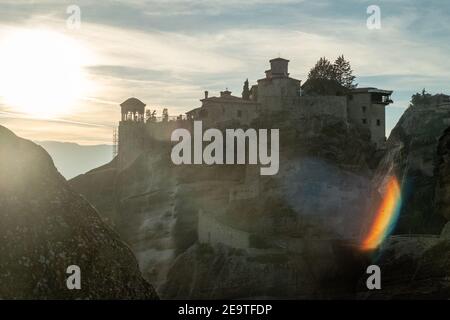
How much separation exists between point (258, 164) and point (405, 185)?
16983 millimetres

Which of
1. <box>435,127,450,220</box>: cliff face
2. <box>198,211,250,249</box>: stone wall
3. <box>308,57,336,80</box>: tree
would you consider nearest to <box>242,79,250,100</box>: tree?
<box>308,57,336,80</box>: tree

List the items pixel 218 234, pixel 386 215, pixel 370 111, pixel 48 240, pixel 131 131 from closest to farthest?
pixel 48 240 < pixel 218 234 < pixel 386 215 < pixel 370 111 < pixel 131 131

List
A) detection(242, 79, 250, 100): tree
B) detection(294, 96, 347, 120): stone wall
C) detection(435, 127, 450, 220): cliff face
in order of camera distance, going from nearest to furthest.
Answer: detection(435, 127, 450, 220): cliff face, detection(294, 96, 347, 120): stone wall, detection(242, 79, 250, 100): tree

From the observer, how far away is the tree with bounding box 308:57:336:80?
90625 millimetres

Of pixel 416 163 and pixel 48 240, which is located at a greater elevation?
pixel 48 240

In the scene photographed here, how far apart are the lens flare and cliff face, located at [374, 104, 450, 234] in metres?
0.99

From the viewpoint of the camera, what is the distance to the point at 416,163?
260ft

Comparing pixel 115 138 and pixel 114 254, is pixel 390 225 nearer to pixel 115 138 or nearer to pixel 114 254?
pixel 115 138

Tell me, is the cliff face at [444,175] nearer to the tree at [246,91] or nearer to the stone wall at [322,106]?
the stone wall at [322,106]

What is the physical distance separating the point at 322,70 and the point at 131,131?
26640mm

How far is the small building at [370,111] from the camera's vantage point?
87.8 meters

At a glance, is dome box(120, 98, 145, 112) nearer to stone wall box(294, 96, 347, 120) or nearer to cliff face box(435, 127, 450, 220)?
stone wall box(294, 96, 347, 120)

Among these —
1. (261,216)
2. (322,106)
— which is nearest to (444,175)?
(261,216)

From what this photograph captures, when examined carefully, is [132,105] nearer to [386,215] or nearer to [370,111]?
[370,111]
